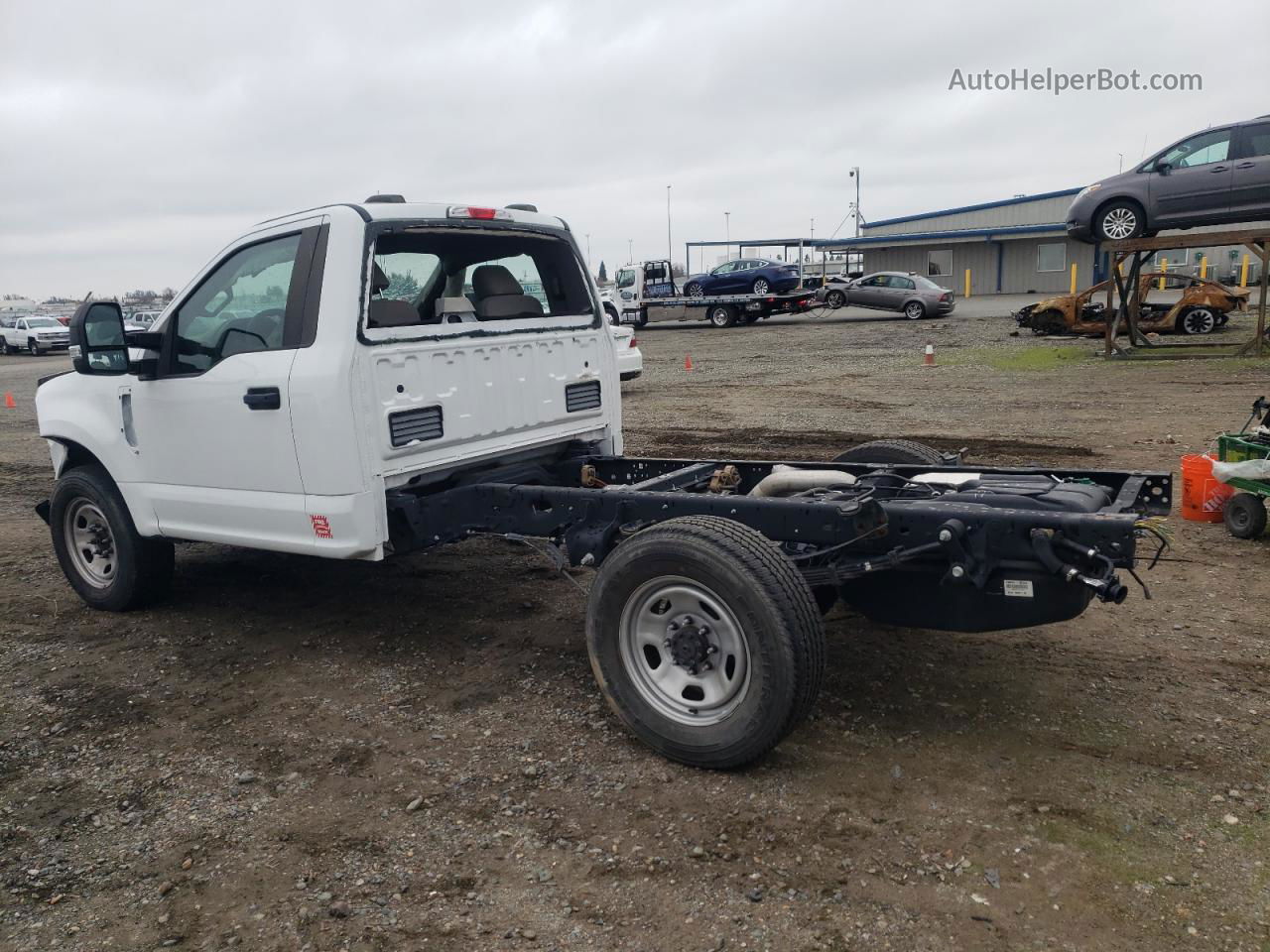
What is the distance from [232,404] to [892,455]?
335 centimetres

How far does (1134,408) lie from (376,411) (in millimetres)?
10585

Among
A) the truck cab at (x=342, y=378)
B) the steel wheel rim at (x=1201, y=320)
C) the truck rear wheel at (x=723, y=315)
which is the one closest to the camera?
the truck cab at (x=342, y=378)

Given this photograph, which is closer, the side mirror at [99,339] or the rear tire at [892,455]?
the side mirror at [99,339]

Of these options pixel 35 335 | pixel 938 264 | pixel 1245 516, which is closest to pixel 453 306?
pixel 1245 516

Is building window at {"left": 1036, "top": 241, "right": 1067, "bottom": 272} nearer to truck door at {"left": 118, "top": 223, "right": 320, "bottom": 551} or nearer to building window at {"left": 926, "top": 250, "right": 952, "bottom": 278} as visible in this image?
building window at {"left": 926, "top": 250, "right": 952, "bottom": 278}

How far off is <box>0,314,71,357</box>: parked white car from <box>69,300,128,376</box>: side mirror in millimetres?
39684

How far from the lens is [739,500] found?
13.1 ft

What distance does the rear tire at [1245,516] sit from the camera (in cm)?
617

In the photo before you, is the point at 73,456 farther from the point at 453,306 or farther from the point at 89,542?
the point at 453,306

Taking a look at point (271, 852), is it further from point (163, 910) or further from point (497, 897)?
point (497, 897)

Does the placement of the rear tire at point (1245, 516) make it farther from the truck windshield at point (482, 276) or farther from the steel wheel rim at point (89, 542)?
the steel wheel rim at point (89, 542)

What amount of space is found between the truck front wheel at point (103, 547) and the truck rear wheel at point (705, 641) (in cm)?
306

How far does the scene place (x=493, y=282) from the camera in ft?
17.8

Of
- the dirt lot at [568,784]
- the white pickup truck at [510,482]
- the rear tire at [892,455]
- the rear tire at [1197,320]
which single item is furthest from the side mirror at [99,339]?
the rear tire at [1197,320]
